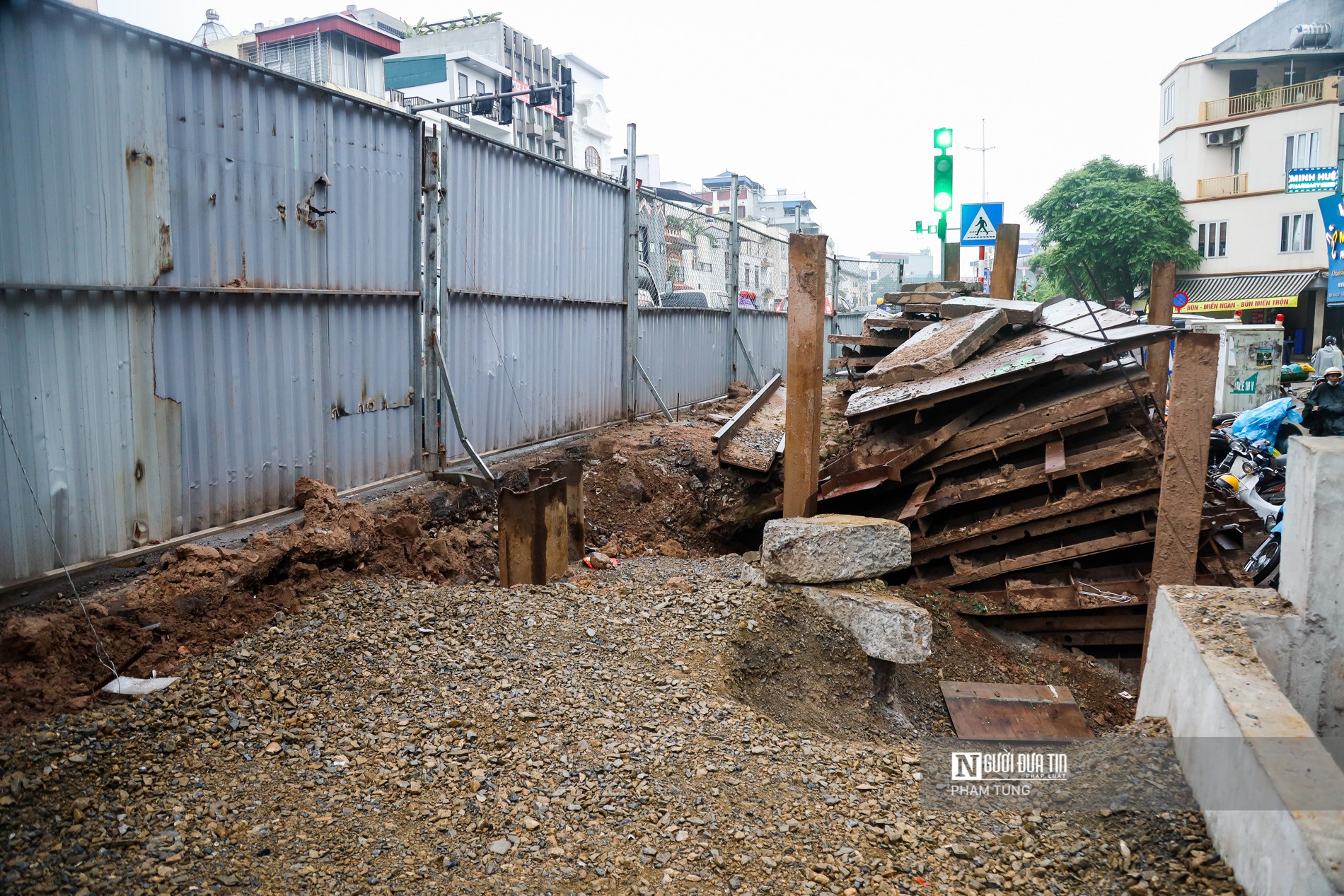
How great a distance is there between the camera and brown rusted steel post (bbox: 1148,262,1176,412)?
8.62 metres

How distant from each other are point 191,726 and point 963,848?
9.39 ft

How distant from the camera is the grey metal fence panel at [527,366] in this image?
6914 millimetres

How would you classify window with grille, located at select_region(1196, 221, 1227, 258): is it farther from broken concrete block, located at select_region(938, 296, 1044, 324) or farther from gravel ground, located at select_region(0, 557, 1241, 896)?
gravel ground, located at select_region(0, 557, 1241, 896)

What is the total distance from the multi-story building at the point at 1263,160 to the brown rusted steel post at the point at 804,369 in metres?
34.9

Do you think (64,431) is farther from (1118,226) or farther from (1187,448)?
(1118,226)

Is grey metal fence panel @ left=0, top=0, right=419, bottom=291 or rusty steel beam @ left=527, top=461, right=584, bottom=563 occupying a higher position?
grey metal fence panel @ left=0, top=0, right=419, bottom=291

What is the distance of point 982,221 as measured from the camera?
14070 mm

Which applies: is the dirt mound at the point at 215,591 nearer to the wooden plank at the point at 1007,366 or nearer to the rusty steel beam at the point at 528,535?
the rusty steel beam at the point at 528,535

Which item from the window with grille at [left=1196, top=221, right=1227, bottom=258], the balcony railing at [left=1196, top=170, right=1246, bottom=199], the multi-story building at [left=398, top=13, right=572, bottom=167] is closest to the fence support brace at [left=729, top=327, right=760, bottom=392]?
the multi-story building at [left=398, top=13, right=572, bottom=167]

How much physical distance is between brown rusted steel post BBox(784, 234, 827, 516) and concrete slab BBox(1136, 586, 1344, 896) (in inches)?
103

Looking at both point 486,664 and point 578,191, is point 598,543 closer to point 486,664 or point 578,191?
point 486,664

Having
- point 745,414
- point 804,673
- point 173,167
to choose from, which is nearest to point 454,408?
point 173,167

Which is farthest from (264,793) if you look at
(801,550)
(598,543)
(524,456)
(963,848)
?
(524,456)

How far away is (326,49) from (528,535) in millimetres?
34325
